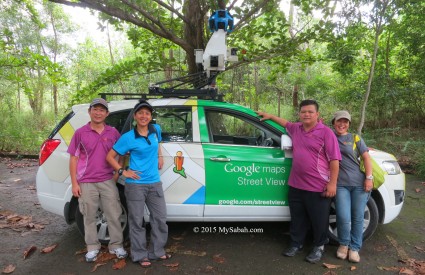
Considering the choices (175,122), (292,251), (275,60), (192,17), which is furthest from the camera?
(275,60)

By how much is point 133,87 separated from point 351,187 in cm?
1310

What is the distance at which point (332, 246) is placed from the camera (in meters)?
3.40

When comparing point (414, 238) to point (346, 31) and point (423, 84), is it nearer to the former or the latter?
point (346, 31)

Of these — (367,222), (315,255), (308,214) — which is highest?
(308,214)

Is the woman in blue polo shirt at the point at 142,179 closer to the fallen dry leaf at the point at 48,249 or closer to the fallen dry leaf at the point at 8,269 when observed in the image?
the fallen dry leaf at the point at 48,249

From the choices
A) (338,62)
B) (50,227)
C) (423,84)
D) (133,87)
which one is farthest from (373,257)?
(133,87)

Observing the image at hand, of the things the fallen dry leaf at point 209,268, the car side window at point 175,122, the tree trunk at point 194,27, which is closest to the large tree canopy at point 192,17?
the tree trunk at point 194,27

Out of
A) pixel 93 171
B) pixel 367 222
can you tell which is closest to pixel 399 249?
pixel 367 222

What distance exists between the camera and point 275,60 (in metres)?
7.38

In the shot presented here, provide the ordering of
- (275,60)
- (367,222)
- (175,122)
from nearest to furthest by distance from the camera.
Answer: (367,222) < (175,122) < (275,60)

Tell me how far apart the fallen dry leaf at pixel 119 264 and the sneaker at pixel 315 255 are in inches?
73.4

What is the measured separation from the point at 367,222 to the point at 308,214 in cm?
78

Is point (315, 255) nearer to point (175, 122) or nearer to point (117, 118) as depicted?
point (175, 122)
